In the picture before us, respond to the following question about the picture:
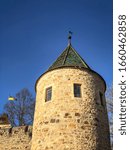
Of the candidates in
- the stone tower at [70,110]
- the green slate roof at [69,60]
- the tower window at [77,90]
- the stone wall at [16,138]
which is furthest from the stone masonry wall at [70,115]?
the stone wall at [16,138]

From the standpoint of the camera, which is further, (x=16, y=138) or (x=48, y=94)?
(x=16, y=138)

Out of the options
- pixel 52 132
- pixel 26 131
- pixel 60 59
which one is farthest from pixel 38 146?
pixel 60 59

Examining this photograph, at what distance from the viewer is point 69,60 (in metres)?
15.1

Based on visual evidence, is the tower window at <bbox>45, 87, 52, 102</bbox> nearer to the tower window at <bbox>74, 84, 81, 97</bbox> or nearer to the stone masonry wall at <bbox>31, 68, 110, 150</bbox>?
the stone masonry wall at <bbox>31, 68, 110, 150</bbox>

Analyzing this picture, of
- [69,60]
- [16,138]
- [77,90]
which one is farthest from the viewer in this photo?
[16,138]

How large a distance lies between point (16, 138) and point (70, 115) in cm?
524

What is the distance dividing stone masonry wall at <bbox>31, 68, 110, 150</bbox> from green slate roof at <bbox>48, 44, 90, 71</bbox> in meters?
0.52

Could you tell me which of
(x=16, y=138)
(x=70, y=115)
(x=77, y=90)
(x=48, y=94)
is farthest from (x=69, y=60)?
(x=16, y=138)

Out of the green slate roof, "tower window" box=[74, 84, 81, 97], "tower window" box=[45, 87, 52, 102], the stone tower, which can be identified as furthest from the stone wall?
"tower window" box=[74, 84, 81, 97]

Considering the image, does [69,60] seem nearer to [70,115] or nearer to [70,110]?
[70,110]

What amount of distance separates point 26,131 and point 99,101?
17.6 ft

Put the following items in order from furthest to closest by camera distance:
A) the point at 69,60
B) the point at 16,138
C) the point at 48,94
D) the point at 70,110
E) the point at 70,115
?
1. the point at 16,138
2. the point at 69,60
3. the point at 48,94
4. the point at 70,110
5. the point at 70,115

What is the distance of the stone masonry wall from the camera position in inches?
486

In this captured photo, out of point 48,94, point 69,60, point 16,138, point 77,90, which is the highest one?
point 69,60
